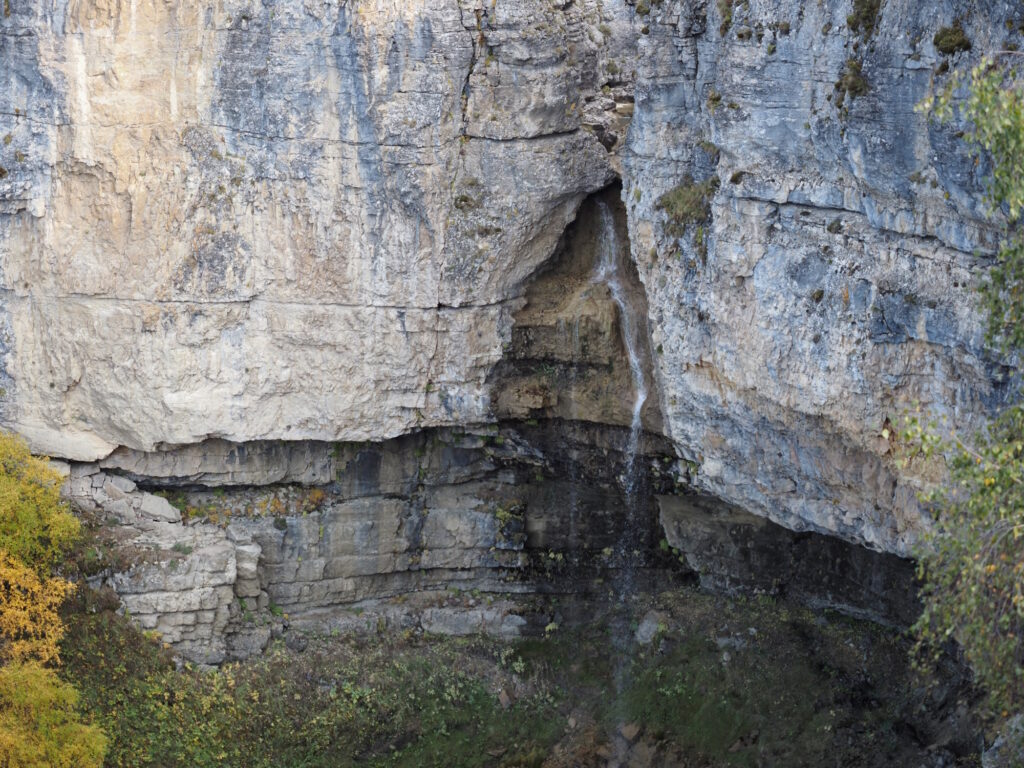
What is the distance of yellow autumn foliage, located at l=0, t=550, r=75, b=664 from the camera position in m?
23.4

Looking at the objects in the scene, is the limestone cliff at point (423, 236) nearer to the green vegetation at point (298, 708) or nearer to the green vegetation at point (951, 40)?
the green vegetation at point (951, 40)

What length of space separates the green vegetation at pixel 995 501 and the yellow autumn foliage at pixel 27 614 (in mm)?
16070

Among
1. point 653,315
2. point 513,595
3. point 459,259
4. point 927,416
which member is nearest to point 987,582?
→ point 927,416

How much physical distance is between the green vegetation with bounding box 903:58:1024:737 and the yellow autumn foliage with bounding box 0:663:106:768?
1502 cm

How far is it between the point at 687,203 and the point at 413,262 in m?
5.94

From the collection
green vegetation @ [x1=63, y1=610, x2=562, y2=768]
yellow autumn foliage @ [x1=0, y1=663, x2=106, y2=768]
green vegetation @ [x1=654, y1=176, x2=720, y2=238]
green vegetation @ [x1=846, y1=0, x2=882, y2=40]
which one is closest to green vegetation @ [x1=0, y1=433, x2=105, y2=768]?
yellow autumn foliage @ [x1=0, y1=663, x2=106, y2=768]

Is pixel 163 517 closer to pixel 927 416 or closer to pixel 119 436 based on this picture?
pixel 119 436

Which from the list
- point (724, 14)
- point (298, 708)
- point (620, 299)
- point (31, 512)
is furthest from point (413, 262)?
point (298, 708)

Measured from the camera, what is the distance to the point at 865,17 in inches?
747

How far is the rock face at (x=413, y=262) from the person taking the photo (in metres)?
21.2

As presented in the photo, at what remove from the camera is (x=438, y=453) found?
29156 mm

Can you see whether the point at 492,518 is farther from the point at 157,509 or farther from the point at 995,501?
the point at 995,501

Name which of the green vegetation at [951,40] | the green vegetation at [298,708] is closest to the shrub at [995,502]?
the green vegetation at [951,40]

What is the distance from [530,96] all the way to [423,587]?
38.3ft
